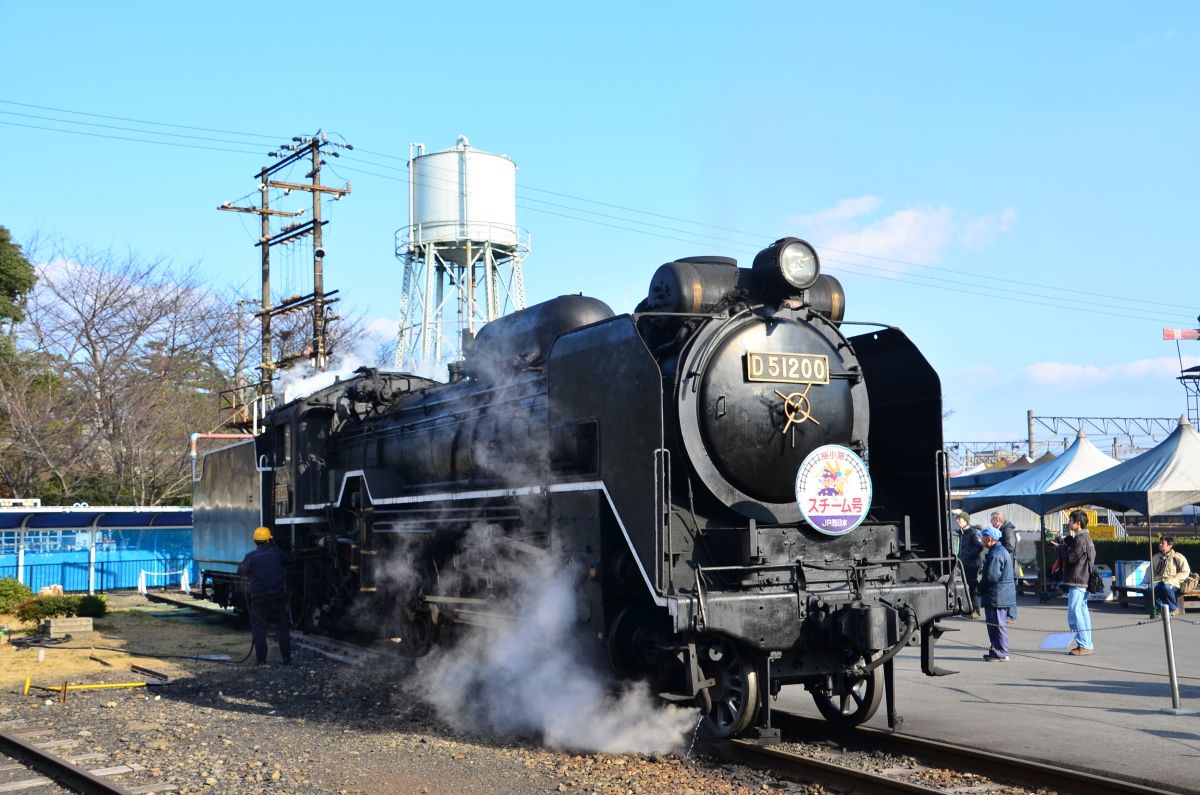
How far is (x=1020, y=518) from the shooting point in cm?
4612

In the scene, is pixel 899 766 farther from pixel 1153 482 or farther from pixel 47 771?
pixel 1153 482

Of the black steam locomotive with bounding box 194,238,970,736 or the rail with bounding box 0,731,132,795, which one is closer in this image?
the rail with bounding box 0,731,132,795

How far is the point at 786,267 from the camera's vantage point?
7.48 meters

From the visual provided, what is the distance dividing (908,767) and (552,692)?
2.54 meters

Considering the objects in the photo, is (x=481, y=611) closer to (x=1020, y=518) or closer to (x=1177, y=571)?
(x=1177, y=571)

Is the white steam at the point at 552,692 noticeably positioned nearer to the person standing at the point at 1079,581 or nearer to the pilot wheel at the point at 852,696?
the pilot wheel at the point at 852,696

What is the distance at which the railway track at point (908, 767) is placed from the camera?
19.3 feet

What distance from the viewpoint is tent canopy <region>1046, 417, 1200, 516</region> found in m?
17.1

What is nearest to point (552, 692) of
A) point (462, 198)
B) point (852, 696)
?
point (852, 696)

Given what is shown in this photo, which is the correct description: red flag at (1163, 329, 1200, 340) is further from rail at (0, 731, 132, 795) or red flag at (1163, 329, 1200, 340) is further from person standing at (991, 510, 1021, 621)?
rail at (0, 731, 132, 795)

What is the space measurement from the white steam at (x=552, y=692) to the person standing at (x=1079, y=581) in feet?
20.7

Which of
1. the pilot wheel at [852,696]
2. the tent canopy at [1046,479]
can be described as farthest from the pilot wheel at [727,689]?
the tent canopy at [1046,479]

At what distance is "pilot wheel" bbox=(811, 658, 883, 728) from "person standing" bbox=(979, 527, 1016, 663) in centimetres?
415

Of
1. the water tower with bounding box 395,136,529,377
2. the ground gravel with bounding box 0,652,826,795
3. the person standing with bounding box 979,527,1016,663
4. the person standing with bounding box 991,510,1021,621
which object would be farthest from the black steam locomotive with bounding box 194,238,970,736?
the water tower with bounding box 395,136,529,377
